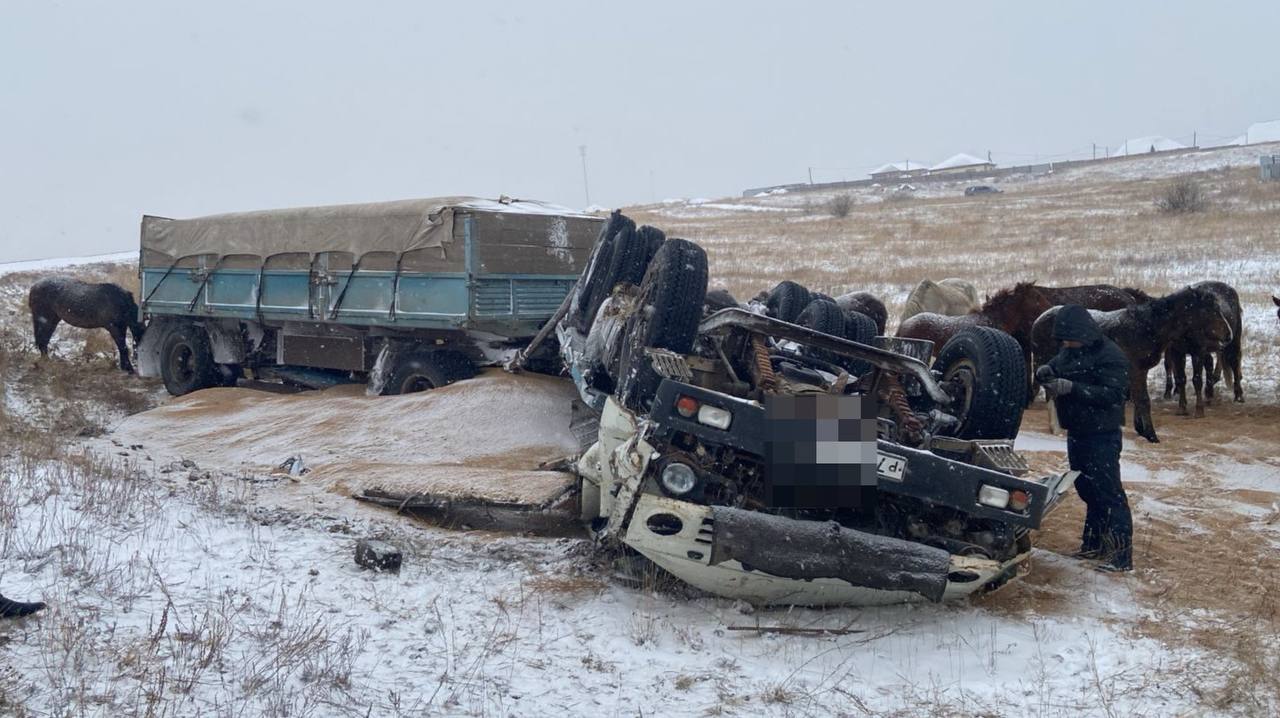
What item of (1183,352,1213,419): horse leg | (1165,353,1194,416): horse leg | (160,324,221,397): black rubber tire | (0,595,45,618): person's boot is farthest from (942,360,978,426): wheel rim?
(160,324,221,397): black rubber tire

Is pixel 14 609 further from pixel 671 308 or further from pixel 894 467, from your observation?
pixel 894 467

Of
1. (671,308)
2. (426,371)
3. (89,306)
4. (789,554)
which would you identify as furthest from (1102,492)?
(89,306)

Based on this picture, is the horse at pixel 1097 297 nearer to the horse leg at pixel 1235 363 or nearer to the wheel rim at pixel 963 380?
the horse leg at pixel 1235 363

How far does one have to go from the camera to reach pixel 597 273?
7.96m

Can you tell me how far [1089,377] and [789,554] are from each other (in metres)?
2.76

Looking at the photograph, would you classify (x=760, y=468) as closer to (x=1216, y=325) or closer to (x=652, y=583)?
(x=652, y=583)

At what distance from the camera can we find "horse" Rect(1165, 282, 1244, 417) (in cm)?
1190

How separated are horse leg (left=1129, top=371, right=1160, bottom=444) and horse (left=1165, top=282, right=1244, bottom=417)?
107cm

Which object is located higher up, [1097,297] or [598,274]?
[598,274]

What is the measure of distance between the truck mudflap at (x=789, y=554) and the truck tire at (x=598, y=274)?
298cm

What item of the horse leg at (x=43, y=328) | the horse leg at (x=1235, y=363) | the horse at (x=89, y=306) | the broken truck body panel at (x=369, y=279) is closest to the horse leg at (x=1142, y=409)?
the horse leg at (x=1235, y=363)

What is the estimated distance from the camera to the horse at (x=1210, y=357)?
11.9m

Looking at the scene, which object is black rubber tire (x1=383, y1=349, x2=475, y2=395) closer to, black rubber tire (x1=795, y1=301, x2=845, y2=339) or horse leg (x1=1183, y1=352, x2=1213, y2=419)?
black rubber tire (x1=795, y1=301, x2=845, y2=339)

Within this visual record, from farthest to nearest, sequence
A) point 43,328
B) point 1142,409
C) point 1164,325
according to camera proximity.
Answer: point 43,328
point 1164,325
point 1142,409
